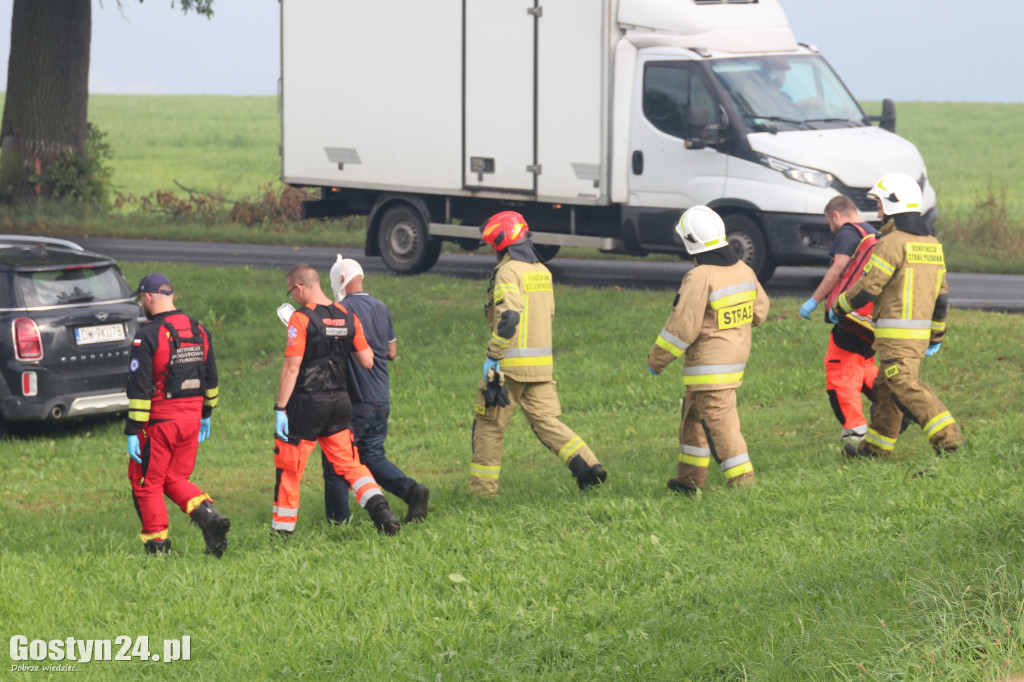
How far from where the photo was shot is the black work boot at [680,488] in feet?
23.9

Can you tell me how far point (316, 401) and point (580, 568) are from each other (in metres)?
1.98

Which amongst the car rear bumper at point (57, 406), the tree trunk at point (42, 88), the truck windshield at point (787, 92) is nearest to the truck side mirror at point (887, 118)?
the truck windshield at point (787, 92)

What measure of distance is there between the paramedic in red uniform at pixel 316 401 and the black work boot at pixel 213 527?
44 centimetres

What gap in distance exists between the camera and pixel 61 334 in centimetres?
1023

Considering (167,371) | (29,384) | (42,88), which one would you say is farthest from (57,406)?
(42,88)

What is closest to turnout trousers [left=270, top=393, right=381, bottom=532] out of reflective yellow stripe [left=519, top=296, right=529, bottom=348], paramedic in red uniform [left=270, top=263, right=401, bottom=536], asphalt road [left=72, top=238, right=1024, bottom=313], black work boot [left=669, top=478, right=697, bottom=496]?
paramedic in red uniform [left=270, top=263, right=401, bottom=536]

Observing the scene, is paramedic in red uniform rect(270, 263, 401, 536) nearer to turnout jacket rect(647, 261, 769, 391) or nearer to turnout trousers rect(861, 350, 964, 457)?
turnout jacket rect(647, 261, 769, 391)

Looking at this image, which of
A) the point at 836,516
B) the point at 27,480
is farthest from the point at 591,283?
the point at 836,516

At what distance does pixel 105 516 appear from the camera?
26.9 feet

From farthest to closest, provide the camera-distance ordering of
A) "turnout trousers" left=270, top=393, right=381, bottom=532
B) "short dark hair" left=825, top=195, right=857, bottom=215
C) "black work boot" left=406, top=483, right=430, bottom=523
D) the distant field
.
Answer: the distant field
"short dark hair" left=825, top=195, right=857, bottom=215
"black work boot" left=406, top=483, right=430, bottom=523
"turnout trousers" left=270, top=393, right=381, bottom=532

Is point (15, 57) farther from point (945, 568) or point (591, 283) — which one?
point (945, 568)

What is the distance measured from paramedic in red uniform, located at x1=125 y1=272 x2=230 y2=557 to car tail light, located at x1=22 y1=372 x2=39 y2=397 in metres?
3.58

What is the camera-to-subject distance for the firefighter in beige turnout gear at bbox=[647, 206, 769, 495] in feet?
23.1

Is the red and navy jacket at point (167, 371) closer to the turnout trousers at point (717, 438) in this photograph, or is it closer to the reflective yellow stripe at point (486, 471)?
the reflective yellow stripe at point (486, 471)
